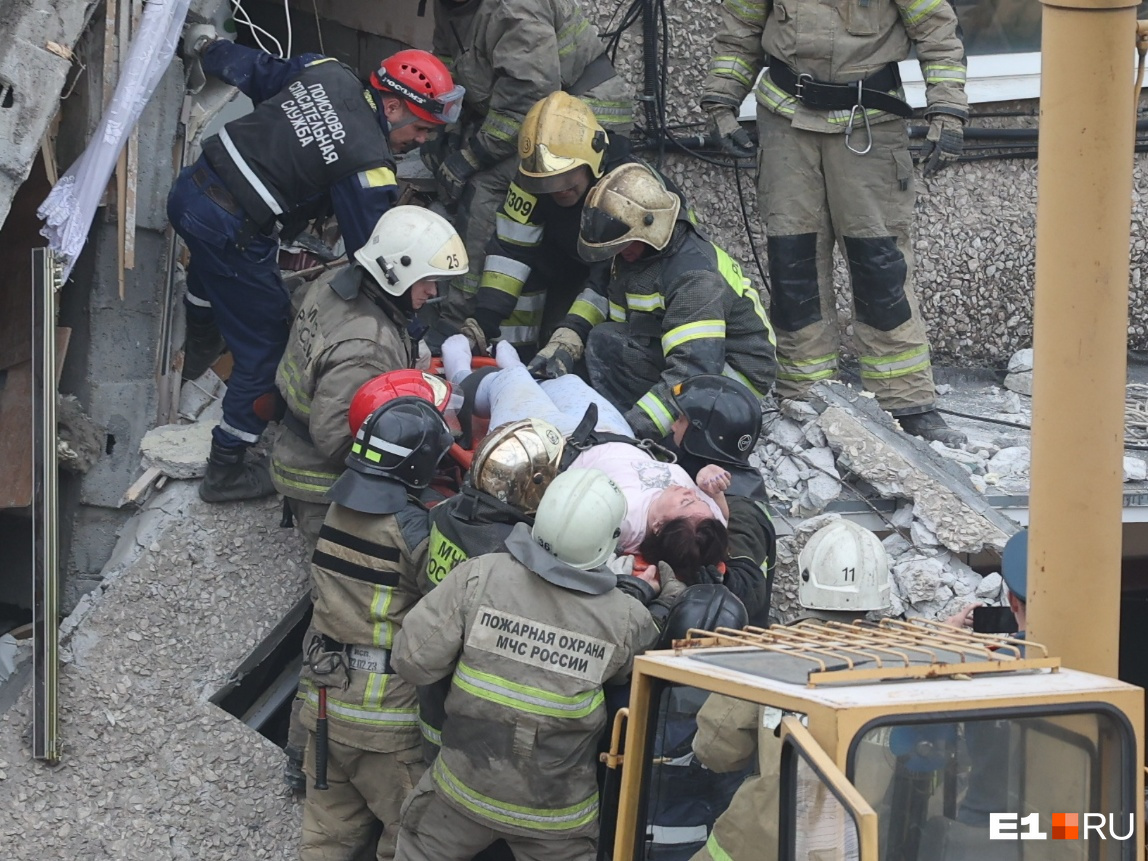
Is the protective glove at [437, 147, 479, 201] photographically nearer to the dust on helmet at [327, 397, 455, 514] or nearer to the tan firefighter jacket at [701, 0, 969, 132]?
the tan firefighter jacket at [701, 0, 969, 132]

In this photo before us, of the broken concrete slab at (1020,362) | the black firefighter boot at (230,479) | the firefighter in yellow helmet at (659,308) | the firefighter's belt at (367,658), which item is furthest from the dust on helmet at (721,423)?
the broken concrete slab at (1020,362)

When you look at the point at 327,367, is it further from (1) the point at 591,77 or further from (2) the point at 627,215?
(1) the point at 591,77

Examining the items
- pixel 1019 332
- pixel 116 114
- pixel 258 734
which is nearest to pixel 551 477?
pixel 258 734

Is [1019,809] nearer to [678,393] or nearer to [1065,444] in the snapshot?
[1065,444]

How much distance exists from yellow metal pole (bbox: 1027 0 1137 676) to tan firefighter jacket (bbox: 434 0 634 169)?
13.0ft

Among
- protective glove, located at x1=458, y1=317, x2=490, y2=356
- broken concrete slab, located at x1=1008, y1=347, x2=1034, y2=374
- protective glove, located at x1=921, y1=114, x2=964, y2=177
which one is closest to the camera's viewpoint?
protective glove, located at x1=921, y1=114, x2=964, y2=177

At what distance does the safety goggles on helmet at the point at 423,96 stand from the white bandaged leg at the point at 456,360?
38.8 inches

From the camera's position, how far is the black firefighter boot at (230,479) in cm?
564

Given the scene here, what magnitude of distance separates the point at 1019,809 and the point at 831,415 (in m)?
3.54

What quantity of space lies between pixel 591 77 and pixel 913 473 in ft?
8.67

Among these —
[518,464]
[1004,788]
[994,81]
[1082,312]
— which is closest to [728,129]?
[994,81]

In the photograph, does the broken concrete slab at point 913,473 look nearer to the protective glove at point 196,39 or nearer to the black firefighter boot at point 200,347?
the black firefighter boot at point 200,347

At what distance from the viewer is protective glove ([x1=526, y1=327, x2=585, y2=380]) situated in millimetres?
5824

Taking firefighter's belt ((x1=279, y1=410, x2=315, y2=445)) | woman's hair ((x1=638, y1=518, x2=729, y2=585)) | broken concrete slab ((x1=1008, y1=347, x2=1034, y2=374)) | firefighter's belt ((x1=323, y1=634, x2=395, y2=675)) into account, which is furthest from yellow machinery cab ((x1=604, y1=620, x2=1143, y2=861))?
broken concrete slab ((x1=1008, y1=347, x2=1034, y2=374))
